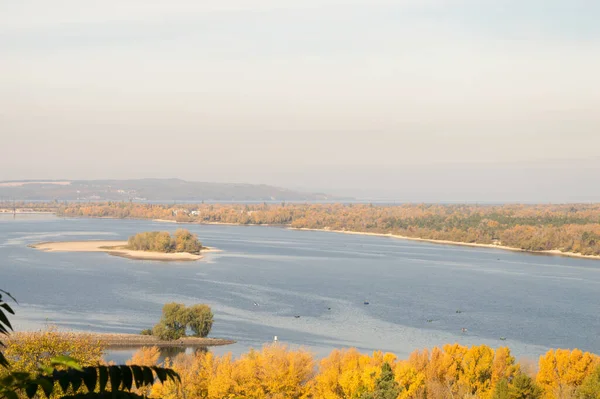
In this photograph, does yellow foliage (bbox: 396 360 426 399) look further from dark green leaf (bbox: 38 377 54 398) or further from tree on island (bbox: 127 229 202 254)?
tree on island (bbox: 127 229 202 254)

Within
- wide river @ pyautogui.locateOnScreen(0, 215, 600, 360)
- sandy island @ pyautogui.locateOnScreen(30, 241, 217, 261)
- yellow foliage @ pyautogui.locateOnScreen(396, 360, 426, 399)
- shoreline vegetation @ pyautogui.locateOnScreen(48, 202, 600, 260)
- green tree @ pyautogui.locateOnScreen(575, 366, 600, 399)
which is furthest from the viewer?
shoreline vegetation @ pyautogui.locateOnScreen(48, 202, 600, 260)

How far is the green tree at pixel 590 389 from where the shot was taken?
1508cm

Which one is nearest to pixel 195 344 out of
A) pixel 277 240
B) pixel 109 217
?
pixel 277 240

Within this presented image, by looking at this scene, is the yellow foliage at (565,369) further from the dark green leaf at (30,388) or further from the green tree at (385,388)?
the dark green leaf at (30,388)

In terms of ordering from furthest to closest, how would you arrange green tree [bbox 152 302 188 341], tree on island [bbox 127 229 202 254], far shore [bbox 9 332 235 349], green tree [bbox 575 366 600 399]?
1. tree on island [bbox 127 229 202 254]
2. green tree [bbox 152 302 188 341]
3. far shore [bbox 9 332 235 349]
4. green tree [bbox 575 366 600 399]

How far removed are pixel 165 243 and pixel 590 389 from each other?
45.7 metres

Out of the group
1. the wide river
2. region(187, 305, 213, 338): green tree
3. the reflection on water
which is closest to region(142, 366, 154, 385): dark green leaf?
the reflection on water

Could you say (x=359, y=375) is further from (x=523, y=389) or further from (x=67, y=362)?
(x=67, y=362)

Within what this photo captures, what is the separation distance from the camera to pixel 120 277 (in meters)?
40.9

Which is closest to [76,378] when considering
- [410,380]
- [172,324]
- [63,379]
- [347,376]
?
[63,379]

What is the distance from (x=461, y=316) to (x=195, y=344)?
12.5m

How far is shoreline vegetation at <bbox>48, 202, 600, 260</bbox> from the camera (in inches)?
2813

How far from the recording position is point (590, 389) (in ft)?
49.8

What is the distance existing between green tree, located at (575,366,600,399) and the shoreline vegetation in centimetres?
5231
